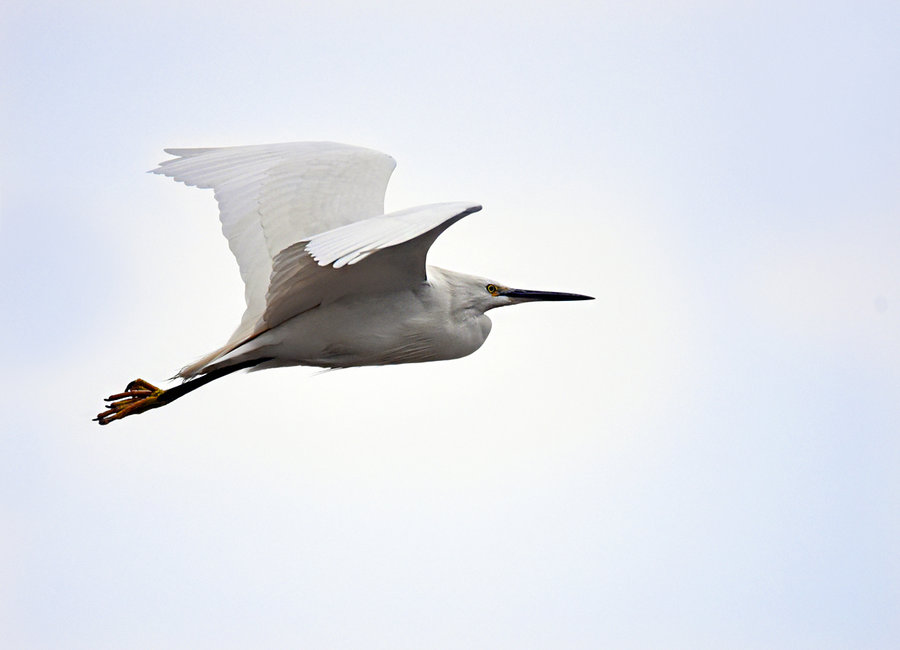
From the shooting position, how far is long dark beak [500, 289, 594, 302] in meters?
11.9

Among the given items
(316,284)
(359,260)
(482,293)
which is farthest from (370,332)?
(359,260)

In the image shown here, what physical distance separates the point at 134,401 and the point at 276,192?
A: 75.3 inches

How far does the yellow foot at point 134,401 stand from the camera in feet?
38.4

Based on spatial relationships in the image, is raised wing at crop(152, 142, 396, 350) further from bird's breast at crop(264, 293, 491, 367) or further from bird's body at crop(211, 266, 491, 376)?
bird's breast at crop(264, 293, 491, 367)

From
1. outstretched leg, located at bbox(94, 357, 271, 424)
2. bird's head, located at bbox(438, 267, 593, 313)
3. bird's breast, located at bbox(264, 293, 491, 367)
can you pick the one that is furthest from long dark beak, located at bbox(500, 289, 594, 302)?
outstretched leg, located at bbox(94, 357, 271, 424)

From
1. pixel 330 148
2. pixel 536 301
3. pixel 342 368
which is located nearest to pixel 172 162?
pixel 330 148

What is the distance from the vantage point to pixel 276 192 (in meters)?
11.4

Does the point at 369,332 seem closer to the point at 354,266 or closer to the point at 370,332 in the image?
the point at 370,332

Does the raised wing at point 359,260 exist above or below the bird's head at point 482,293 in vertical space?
below

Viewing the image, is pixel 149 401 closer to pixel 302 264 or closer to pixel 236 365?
pixel 236 365

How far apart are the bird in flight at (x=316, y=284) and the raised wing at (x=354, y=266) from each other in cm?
1

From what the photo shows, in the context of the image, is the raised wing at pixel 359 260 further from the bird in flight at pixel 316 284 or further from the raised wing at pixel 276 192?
the raised wing at pixel 276 192

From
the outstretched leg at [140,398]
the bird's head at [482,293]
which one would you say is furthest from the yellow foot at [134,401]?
the bird's head at [482,293]

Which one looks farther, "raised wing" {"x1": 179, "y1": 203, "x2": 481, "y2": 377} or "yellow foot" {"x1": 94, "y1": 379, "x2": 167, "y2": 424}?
"yellow foot" {"x1": 94, "y1": 379, "x2": 167, "y2": 424}
